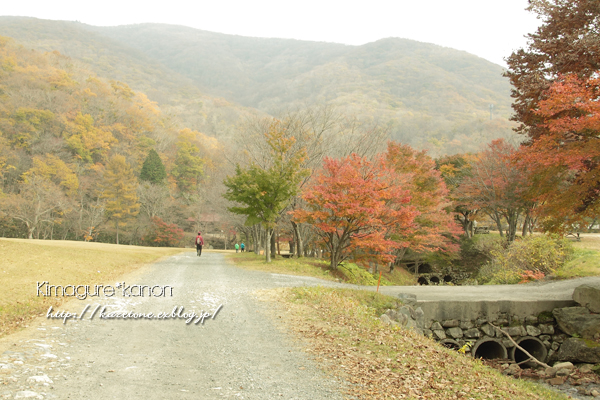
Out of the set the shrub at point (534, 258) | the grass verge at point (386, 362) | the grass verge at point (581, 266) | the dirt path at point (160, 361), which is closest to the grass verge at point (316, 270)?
the shrub at point (534, 258)

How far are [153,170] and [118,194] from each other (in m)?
7.88

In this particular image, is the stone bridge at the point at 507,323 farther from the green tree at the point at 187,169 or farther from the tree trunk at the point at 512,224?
the green tree at the point at 187,169

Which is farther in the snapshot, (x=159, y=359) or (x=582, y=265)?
(x=582, y=265)

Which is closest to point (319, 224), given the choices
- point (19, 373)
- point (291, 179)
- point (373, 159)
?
point (291, 179)

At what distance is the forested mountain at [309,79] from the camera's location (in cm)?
8244

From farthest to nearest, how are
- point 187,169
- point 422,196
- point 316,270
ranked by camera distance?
point 187,169 < point 422,196 < point 316,270

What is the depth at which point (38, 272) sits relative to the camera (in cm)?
1221

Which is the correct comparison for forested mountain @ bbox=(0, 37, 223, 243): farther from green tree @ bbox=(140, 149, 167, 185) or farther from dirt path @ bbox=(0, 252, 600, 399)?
dirt path @ bbox=(0, 252, 600, 399)

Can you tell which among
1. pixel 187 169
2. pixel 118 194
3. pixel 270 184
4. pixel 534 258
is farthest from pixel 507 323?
pixel 187 169

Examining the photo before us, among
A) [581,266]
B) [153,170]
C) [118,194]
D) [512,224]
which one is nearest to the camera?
[581,266]

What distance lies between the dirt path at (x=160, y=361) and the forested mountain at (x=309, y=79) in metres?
58.6

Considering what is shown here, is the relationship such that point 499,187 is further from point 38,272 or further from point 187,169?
point 187,169

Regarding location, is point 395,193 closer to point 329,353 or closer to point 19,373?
point 329,353

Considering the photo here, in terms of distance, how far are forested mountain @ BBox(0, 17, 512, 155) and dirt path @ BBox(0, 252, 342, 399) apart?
192 ft
